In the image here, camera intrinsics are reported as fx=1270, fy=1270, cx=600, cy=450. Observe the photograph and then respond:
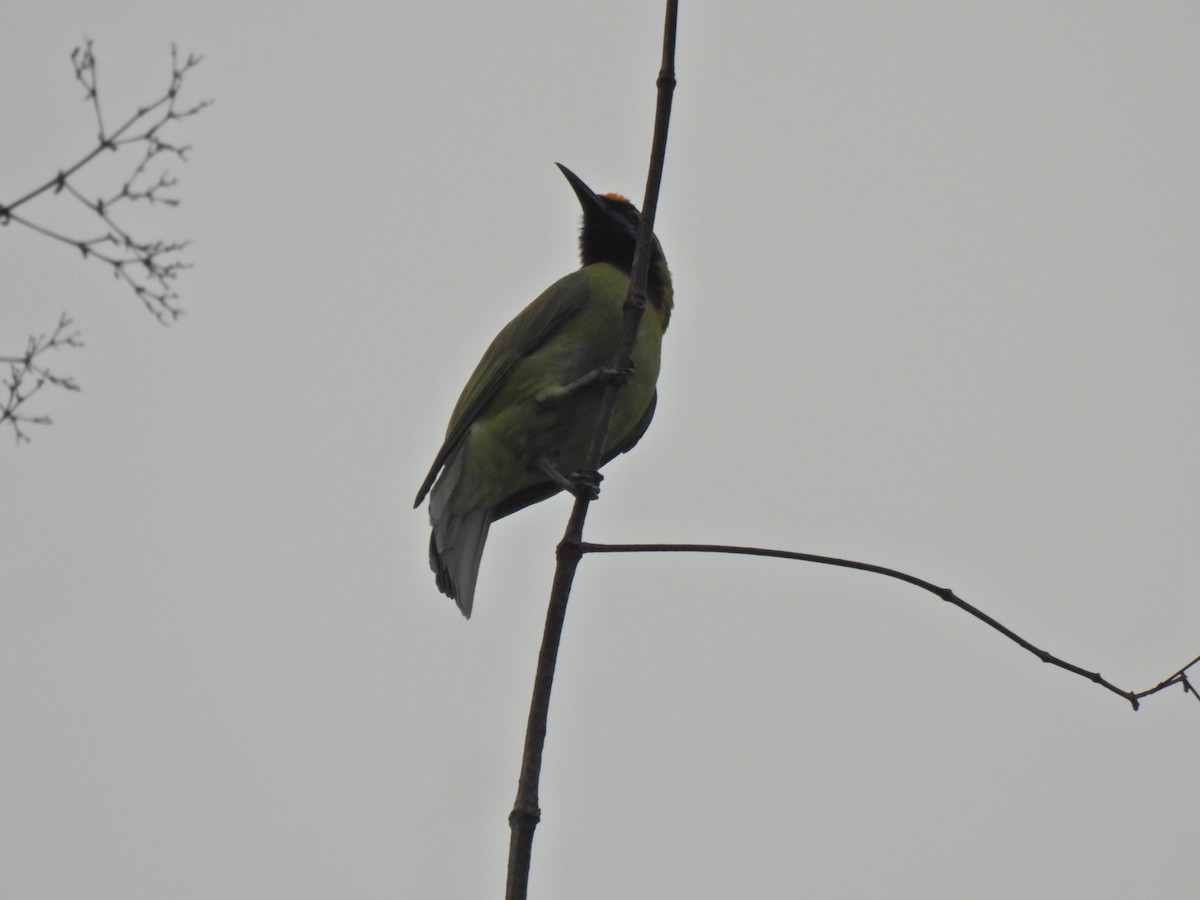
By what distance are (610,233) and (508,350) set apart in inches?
39.2

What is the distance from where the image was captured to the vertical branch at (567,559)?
2143 mm

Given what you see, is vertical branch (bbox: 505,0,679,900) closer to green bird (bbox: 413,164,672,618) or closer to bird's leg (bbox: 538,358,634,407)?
bird's leg (bbox: 538,358,634,407)

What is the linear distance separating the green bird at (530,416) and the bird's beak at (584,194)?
0.02m

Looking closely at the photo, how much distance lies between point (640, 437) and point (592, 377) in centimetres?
125

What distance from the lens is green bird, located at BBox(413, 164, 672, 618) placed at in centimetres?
516

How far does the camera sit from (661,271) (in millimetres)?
5953

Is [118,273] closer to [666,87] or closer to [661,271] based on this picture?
[666,87]

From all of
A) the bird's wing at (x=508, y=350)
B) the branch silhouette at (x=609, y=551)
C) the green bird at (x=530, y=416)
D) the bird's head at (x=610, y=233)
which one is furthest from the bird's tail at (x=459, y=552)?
the branch silhouette at (x=609, y=551)

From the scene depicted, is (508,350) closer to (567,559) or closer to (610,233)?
(610,233)

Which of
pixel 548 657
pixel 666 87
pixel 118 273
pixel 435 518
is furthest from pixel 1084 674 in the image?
pixel 435 518

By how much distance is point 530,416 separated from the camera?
17.1ft

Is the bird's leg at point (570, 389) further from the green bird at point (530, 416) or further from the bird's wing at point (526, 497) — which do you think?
the bird's wing at point (526, 497)

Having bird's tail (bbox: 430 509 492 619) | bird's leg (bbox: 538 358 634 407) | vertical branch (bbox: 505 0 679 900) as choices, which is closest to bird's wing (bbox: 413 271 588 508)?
bird's tail (bbox: 430 509 492 619)

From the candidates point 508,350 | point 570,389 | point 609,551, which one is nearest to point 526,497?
point 508,350
